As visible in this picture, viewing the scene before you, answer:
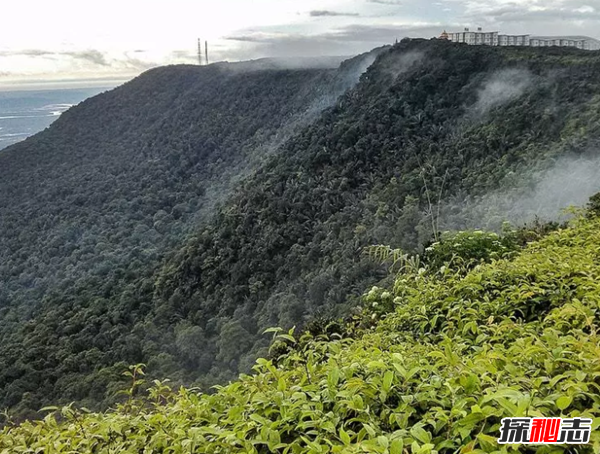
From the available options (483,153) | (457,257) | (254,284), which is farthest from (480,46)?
(457,257)

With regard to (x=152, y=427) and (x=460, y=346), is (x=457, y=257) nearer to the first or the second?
(x=460, y=346)

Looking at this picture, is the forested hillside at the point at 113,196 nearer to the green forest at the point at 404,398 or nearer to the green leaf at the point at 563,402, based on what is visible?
the green forest at the point at 404,398

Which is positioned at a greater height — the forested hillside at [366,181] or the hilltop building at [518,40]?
the hilltop building at [518,40]

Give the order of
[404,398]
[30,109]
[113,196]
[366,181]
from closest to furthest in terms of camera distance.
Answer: [404,398]
[366,181]
[113,196]
[30,109]

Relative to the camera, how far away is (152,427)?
1.91 meters

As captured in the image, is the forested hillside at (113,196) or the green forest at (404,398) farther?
the forested hillside at (113,196)

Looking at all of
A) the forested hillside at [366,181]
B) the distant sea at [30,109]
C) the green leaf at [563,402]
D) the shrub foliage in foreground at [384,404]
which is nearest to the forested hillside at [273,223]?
the forested hillside at [366,181]

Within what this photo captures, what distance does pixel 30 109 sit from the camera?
101062mm

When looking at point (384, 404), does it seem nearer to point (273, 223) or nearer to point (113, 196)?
point (273, 223)
